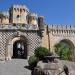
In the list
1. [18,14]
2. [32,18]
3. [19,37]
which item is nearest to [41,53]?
[19,37]

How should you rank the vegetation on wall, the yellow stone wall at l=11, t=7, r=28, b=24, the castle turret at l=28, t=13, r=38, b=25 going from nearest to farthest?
the vegetation on wall, the castle turret at l=28, t=13, r=38, b=25, the yellow stone wall at l=11, t=7, r=28, b=24

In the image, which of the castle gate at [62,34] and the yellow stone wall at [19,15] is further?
the yellow stone wall at [19,15]

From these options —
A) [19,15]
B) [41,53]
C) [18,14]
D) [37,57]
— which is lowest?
[37,57]

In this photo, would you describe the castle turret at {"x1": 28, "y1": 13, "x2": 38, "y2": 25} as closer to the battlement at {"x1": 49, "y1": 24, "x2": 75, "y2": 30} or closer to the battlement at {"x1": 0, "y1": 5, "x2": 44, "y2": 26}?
the battlement at {"x1": 0, "y1": 5, "x2": 44, "y2": 26}

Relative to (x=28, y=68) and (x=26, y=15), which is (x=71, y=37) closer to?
(x=26, y=15)

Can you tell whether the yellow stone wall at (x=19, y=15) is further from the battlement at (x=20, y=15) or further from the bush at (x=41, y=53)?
the bush at (x=41, y=53)

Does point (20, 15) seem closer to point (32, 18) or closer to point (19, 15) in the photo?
point (19, 15)

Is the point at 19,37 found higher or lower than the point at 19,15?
lower

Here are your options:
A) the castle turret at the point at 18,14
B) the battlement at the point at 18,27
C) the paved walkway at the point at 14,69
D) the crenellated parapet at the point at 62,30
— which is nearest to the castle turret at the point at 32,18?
the castle turret at the point at 18,14

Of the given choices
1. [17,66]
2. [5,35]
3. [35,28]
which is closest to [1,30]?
[5,35]

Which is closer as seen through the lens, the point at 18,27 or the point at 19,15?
the point at 18,27

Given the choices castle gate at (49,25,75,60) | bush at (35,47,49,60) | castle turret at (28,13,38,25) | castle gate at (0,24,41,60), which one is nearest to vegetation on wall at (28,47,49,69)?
bush at (35,47,49,60)

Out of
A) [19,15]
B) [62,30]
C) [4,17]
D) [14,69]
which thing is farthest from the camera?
[19,15]

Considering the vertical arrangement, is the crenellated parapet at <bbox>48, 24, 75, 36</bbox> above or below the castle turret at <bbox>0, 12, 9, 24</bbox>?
below
